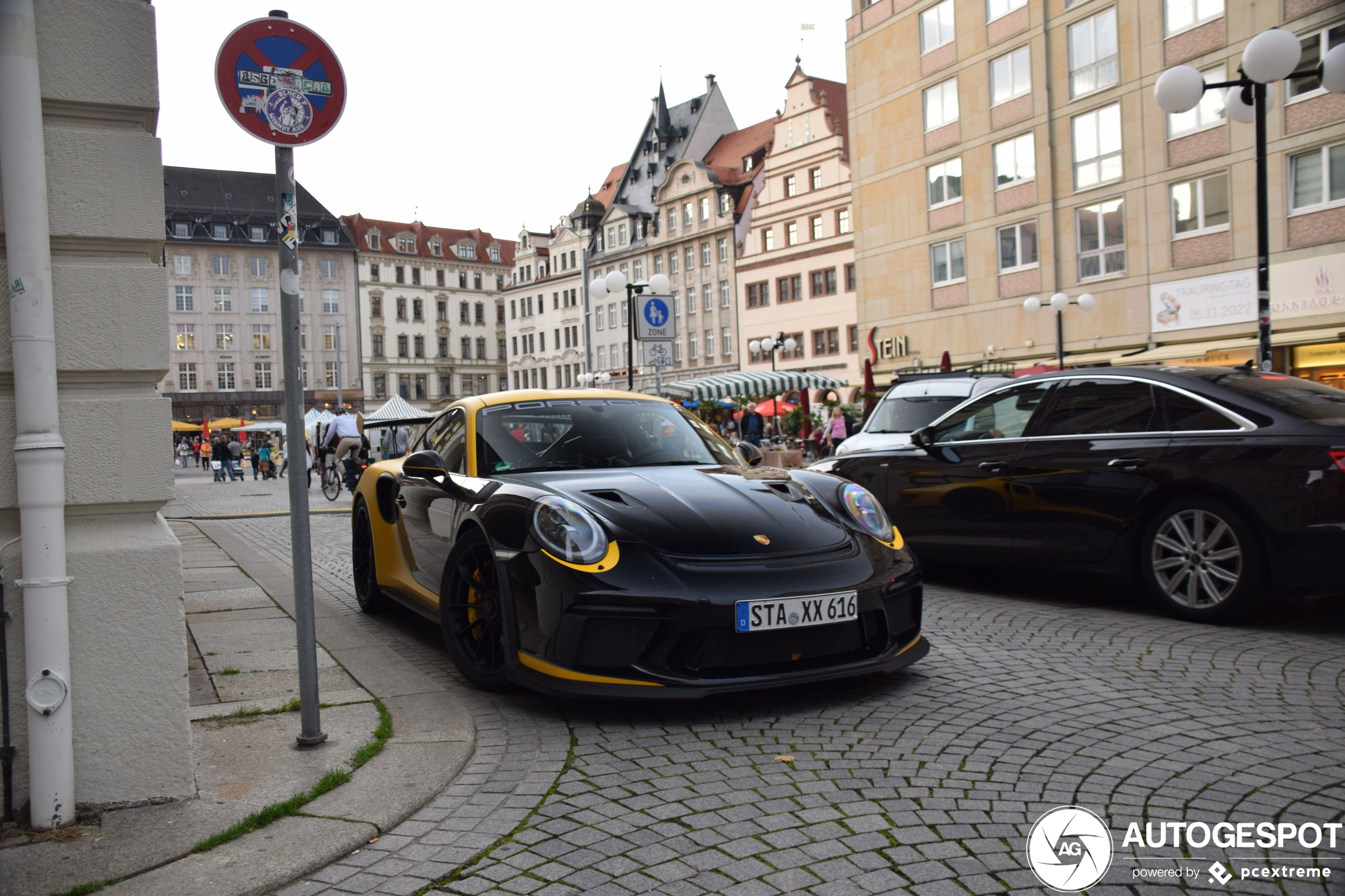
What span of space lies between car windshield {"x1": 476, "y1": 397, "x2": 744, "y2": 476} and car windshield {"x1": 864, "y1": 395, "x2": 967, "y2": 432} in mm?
8018

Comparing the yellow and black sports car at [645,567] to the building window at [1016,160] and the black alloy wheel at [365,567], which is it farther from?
the building window at [1016,160]

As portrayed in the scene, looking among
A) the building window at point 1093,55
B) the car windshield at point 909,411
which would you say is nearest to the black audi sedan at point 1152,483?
the car windshield at point 909,411

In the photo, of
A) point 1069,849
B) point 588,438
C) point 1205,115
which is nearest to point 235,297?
point 1205,115

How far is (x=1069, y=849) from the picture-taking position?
9.69 feet

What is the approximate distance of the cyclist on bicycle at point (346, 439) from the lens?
21.7 metres

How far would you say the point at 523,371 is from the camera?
323 ft

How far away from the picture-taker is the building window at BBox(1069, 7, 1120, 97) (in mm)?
31250

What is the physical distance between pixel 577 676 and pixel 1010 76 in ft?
114

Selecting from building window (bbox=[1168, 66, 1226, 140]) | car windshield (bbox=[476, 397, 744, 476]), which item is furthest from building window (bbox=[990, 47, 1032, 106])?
car windshield (bbox=[476, 397, 744, 476])

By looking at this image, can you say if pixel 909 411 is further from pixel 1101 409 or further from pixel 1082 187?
pixel 1082 187

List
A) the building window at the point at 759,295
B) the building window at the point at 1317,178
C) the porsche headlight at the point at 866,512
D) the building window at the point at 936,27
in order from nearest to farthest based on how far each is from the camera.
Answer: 1. the porsche headlight at the point at 866,512
2. the building window at the point at 1317,178
3. the building window at the point at 936,27
4. the building window at the point at 759,295

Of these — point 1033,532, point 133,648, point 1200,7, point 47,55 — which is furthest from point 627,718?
point 1200,7

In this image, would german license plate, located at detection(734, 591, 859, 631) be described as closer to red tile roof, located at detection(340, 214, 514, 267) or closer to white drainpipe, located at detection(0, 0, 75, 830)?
white drainpipe, located at detection(0, 0, 75, 830)

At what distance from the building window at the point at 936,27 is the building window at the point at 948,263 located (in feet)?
22.1
